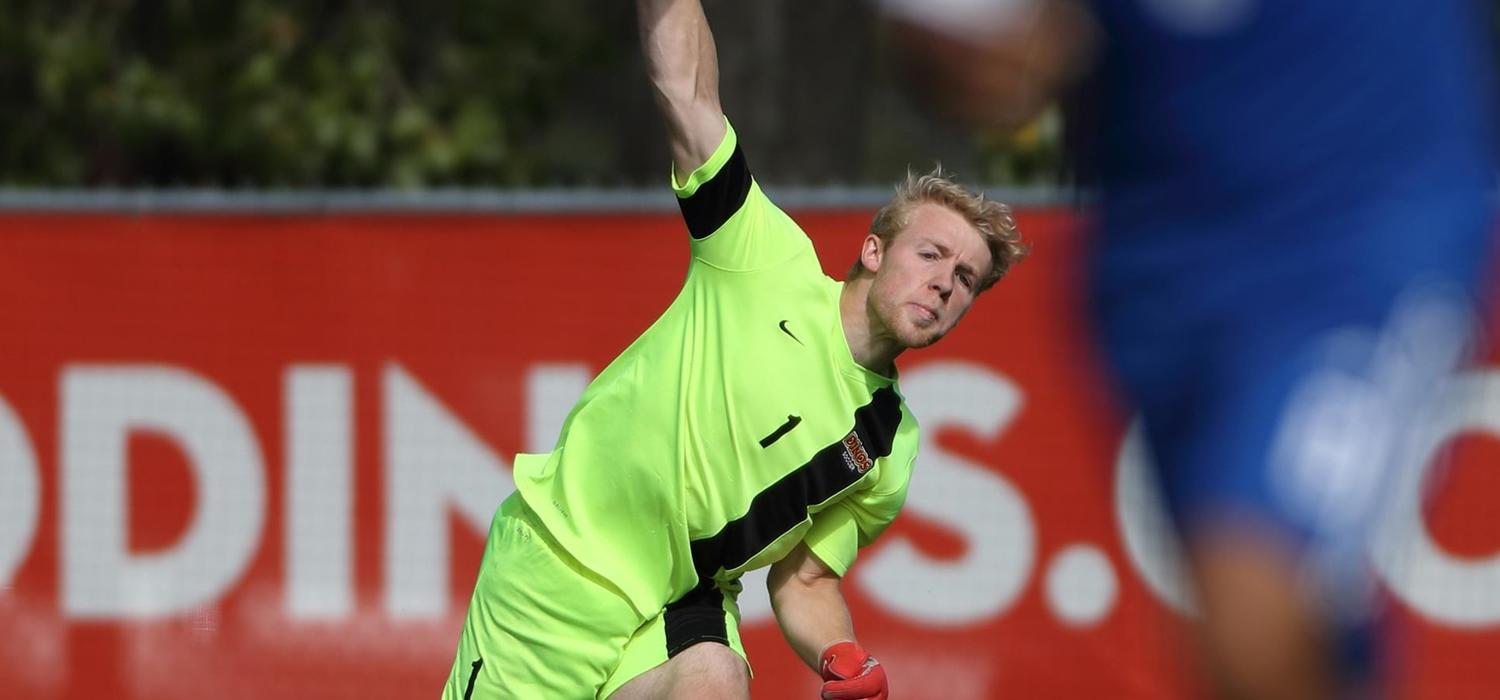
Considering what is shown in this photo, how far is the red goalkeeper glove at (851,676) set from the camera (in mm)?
3967

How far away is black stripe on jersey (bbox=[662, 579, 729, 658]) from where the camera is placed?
4078 millimetres

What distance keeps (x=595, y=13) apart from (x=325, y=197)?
5892 millimetres

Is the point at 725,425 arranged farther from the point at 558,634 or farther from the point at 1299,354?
the point at 1299,354

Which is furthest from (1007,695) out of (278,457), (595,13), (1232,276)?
(595,13)

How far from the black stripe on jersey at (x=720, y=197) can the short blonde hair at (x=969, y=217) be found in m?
0.29

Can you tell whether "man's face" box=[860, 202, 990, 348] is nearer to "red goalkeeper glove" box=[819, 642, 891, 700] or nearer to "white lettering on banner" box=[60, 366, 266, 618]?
"red goalkeeper glove" box=[819, 642, 891, 700]

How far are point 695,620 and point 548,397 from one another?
2249mm

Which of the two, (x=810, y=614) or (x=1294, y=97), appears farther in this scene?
(x=810, y=614)

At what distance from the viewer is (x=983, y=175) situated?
10664 millimetres

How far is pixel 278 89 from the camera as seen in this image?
9750 millimetres

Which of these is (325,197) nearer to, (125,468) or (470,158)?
(125,468)

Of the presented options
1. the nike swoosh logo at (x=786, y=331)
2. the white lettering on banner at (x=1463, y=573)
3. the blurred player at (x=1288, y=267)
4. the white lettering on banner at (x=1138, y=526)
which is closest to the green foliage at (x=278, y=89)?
the white lettering on banner at (x=1138, y=526)

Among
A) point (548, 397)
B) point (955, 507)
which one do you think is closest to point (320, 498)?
point (548, 397)

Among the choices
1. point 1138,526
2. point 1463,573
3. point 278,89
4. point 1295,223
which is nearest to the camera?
point 1295,223
